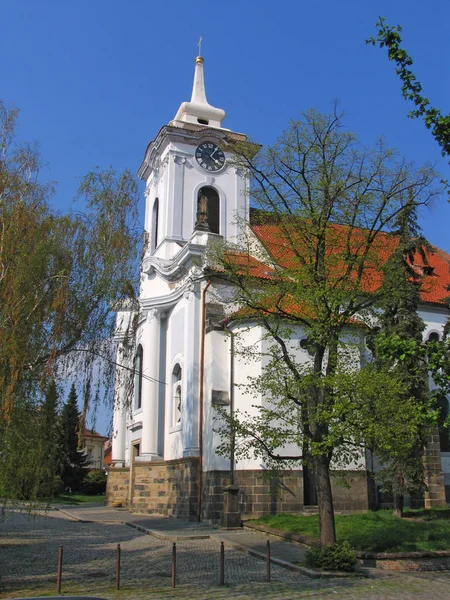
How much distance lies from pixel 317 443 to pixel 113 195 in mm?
8301

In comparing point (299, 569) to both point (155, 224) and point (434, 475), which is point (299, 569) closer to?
point (434, 475)

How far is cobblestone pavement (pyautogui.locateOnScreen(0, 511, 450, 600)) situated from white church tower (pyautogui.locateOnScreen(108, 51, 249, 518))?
7273 mm

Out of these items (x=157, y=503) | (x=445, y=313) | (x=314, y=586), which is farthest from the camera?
(x=445, y=313)

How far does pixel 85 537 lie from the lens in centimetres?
1938

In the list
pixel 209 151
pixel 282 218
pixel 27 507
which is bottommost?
pixel 27 507

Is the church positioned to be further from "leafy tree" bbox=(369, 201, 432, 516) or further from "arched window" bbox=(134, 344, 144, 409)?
"leafy tree" bbox=(369, 201, 432, 516)

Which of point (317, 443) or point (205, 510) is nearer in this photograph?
point (317, 443)

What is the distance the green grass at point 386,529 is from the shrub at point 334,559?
1850 millimetres

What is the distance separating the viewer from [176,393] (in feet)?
89.4

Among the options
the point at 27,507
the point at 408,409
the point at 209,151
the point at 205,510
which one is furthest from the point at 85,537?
the point at 209,151

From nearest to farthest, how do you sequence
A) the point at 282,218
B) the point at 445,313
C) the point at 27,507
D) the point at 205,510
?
the point at 27,507 < the point at 282,218 < the point at 205,510 < the point at 445,313

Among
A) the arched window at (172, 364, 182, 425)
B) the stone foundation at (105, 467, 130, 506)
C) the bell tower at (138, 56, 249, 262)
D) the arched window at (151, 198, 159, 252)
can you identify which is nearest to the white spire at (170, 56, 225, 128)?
the bell tower at (138, 56, 249, 262)

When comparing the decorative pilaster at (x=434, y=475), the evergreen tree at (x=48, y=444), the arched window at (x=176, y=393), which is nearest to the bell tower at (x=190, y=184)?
the arched window at (x=176, y=393)

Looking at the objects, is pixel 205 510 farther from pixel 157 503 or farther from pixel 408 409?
pixel 408 409
